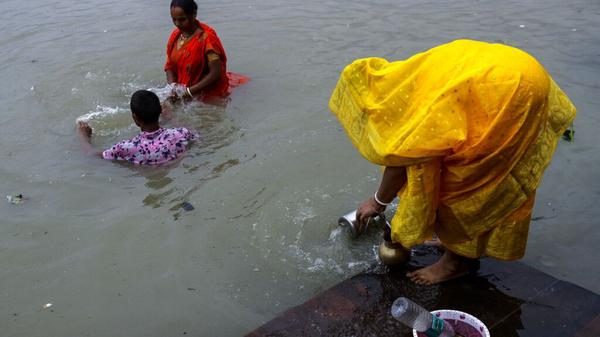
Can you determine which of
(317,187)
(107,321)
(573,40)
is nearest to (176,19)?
(317,187)

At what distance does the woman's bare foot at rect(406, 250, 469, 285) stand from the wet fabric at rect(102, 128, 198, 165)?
95.2 inches

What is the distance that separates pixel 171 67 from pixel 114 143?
108cm

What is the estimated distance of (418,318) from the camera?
2229mm

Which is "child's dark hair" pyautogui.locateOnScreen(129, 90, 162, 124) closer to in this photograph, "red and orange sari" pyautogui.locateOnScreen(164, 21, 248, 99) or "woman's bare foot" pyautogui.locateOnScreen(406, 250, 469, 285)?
"red and orange sari" pyautogui.locateOnScreen(164, 21, 248, 99)

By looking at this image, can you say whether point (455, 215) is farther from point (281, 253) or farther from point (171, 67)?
point (171, 67)

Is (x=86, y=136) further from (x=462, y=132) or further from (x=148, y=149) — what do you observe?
(x=462, y=132)

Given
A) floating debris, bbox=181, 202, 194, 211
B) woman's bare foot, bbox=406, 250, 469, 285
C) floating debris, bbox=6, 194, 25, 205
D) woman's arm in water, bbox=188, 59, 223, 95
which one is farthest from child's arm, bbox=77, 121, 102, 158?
woman's bare foot, bbox=406, 250, 469, 285

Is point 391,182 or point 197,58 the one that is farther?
point 197,58

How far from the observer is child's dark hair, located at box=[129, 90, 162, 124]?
13.8ft

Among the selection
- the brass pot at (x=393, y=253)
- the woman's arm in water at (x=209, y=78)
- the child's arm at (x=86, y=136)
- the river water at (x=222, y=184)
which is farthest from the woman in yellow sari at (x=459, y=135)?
Answer: the woman's arm in water at (x=209, y=78)

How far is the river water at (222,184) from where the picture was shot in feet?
9.91

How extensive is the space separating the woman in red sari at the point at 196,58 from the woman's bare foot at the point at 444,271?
3.22 m

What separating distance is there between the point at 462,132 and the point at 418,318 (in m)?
0.77

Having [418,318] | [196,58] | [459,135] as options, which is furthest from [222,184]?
[459,135]
